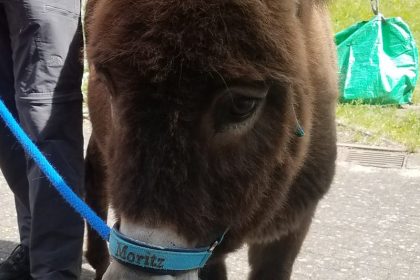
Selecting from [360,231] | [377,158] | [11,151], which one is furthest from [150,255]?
[377,158]

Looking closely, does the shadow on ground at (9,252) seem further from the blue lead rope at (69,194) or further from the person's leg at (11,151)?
the blue lead rope at (69,194)

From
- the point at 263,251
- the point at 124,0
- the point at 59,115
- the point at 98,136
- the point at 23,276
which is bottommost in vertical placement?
the point at 23,276

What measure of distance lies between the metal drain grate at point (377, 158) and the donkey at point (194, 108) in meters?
3.21

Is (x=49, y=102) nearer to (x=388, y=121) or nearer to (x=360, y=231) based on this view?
(x=360, y=231)

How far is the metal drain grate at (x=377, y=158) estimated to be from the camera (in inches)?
196

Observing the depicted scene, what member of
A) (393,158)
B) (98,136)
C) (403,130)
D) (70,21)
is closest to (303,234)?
(98,136)

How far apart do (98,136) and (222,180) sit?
3.83 ft

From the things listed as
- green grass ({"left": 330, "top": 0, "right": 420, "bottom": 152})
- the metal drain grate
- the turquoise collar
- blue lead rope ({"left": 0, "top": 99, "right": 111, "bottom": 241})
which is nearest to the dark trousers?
blue lead rope ({"left": 0, "top": 99, "right": 111, "bottom": 241})

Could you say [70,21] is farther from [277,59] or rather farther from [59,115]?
[277,59]

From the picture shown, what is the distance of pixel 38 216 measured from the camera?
2.54m

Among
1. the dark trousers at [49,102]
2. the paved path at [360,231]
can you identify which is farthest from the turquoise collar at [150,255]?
the paved path at [360,231]

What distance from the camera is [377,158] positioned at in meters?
5.12

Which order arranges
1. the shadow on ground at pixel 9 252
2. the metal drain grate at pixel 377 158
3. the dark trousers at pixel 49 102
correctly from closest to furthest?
the dark trousers at pixel 49 102, the shadow on ground at pixel 9 252, the metal drain grate at pixel 377 158

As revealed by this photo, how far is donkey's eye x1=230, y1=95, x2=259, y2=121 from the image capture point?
169 cm
